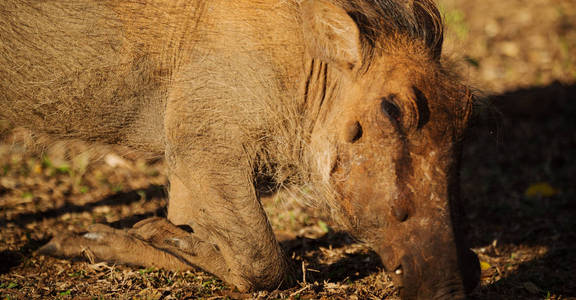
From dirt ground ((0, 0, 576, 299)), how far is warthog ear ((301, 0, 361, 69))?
0.68 m

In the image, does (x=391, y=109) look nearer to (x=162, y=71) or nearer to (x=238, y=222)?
(x=238, y=222)

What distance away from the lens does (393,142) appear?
230 centimetres

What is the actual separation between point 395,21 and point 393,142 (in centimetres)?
62

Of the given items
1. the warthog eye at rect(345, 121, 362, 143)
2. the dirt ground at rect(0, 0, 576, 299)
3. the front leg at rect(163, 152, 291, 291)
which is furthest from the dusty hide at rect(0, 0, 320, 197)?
the dirt ground at rect(0, 0, 576, 299)

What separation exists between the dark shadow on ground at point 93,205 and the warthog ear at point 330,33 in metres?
1.99

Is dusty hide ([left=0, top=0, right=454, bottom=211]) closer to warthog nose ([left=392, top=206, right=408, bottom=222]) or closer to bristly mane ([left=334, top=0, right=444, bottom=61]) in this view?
bristly mane ([left=334, top=0, right=444, bottom=61])

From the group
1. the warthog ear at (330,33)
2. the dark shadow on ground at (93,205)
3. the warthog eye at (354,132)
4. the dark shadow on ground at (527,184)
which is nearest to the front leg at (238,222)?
the warthog eye at (354,132)

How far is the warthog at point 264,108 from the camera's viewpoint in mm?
2316

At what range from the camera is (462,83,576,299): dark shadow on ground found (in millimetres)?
3090

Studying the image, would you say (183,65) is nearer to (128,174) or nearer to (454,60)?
(454,60)

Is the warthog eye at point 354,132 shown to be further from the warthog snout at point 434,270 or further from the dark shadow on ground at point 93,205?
the dark shadow on ground at point 93,205


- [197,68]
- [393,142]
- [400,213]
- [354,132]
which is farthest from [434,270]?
[197,68]

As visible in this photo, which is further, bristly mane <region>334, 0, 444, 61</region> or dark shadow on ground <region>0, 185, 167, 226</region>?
dark shadow on ground <region>0, 185, 167, 226</region>

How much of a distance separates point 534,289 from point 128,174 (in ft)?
10.3
